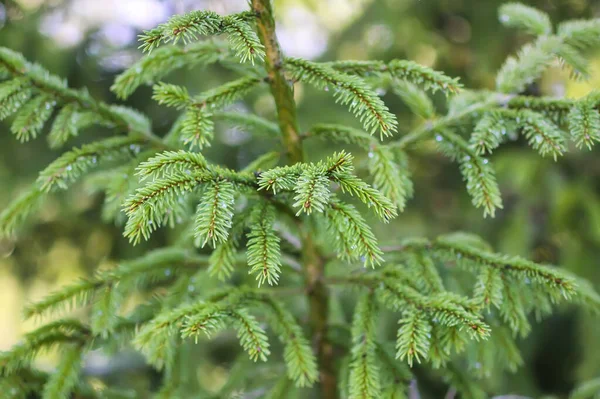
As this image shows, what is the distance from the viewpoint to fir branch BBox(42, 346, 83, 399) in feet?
3.83

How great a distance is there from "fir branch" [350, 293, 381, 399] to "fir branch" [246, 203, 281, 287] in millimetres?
263

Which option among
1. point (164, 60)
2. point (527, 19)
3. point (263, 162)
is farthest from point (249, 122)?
point (527, 19)

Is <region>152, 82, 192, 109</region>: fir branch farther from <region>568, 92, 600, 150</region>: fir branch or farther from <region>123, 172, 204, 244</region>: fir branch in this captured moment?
<region>568, 92, 600, 150</region>: fir branch

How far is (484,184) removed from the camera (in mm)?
1080

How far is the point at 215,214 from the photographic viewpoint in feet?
2.73

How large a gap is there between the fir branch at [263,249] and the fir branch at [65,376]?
0.61m

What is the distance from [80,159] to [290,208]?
1.55 feet

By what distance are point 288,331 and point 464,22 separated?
2.70 meters

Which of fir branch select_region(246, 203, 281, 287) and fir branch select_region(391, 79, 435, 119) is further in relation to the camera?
fir branch select_region(391, 79, 435, 119)

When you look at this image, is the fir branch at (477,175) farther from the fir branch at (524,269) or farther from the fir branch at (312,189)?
the fir branch at (312,189)

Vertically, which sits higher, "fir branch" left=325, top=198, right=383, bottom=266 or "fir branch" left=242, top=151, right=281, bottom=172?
"fir branch" left=242, top=151, right=281, bottom=172

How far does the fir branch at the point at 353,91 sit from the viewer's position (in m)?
0.92

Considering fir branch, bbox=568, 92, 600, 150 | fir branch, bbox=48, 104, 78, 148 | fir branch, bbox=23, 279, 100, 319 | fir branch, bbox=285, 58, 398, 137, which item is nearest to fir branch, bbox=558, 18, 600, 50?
fir branch, bbox=568, 92, 600, 150

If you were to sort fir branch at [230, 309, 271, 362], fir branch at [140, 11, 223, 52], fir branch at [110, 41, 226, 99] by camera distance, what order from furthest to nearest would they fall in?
fir branch at [110, 41, 226, 99], fir branch at [230, 309, 271, 362], fir branch at [140, 11, 223, 52]
